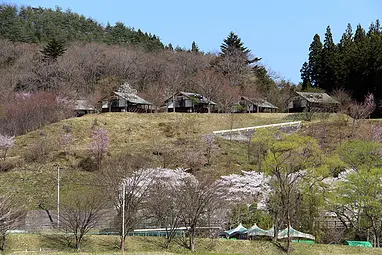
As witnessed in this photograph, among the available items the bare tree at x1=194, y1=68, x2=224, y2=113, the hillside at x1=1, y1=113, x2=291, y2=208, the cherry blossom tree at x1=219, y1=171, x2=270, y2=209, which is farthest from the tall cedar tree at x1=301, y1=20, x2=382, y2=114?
the cherry blossom tree at x1=219, y1=171, x2=270, y2=209

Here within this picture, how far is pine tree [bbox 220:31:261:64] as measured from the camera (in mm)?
82062

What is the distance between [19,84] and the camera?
74125 mm

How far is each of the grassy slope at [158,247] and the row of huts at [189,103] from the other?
41.6 meters

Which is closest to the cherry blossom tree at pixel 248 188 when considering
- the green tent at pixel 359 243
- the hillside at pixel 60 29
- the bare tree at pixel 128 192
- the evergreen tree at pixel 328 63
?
the bare tree at pixel 128 192

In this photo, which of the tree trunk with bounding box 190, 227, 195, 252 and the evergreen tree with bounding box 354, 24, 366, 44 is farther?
the evergreen tree with bounding box 354, 24, 366, 44

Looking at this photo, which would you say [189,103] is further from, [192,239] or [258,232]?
[192,239]

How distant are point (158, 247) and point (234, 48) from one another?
58.2 m

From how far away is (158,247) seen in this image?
27656mm

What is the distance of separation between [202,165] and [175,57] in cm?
4656

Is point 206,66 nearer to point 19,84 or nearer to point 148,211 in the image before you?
point 19,84

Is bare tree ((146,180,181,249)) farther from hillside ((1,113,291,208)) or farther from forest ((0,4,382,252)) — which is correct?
hillside ((1,113,291,208))

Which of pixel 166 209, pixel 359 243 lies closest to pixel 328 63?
pixel 359 243

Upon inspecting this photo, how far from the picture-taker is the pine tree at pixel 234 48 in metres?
82.1

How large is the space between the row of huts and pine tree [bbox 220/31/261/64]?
10794 millimetres
